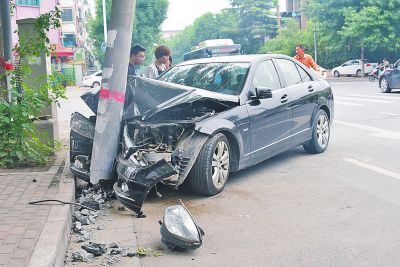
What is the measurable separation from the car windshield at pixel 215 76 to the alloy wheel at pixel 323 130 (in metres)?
1.91

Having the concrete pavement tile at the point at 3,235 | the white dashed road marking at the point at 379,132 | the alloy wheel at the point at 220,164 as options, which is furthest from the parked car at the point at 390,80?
the concrete pavement tile at the point at 3,235

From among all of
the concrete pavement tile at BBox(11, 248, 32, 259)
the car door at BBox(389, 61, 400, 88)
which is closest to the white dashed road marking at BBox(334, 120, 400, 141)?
the concrete pavement tile at BBox(11, 248, 32, 259)

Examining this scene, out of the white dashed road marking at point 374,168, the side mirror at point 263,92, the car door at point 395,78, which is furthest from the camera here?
the car door at point 395,78

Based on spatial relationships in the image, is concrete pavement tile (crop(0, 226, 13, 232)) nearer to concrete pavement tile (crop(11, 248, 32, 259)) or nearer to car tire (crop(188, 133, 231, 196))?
concrete pavement tile (crop(11, 248, 32, 259))

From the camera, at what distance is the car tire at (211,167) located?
567 centimetres

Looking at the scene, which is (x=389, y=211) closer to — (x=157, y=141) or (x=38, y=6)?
(x=157, y=141)

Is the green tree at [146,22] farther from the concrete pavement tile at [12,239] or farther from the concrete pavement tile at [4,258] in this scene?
the concrete pavement tile at [4,258]

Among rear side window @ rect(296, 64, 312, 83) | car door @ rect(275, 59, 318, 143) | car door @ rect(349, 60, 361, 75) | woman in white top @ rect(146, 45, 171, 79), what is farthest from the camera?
car door @ rect(349, 60, 361, 75)

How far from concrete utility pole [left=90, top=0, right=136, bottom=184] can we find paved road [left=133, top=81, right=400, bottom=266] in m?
0.77

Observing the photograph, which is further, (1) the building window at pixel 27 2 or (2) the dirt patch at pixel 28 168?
(1) the building window at pixel 27 2

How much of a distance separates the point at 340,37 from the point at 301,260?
39.1 m

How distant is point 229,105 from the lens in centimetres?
628

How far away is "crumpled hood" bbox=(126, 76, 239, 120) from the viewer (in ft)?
19.6

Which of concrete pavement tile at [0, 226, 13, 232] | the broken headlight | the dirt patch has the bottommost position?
the broken headlight
